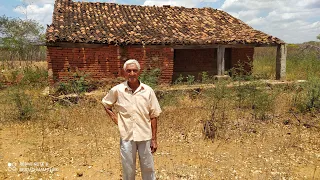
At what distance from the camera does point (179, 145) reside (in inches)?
204

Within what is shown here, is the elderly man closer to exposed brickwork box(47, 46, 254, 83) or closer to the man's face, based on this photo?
the man's face

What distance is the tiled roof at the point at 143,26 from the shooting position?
9.20 metres

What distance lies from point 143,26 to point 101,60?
8.43 ft

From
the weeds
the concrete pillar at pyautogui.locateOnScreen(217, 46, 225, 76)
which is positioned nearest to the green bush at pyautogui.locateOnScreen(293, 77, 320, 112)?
the concrete pillar at pyautogui.locateOnScreen(217, 46, 225, 76)

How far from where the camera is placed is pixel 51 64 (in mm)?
8727

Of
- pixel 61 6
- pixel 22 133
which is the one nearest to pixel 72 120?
pixel 22 133

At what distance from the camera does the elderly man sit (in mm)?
2875

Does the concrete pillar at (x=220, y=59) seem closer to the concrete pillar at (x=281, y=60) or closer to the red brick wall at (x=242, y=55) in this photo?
the red brick wall at (x=242, y=55)

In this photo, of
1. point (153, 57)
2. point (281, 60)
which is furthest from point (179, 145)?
point (281, 60)

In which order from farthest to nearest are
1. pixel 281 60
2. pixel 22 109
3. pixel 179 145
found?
pixel 281 60 → pixel 22 109 → pixel 179 145

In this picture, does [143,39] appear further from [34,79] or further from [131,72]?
[131,72]

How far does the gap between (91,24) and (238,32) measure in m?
6.29

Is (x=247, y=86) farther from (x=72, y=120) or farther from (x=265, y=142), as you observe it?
(x=72, y=120)

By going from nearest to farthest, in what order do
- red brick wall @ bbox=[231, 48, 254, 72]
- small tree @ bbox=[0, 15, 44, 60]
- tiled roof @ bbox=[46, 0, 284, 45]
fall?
1. tiled roof @ bbox=[46, 0, 284, 45]
2. red brick wall @ bbox=[231, 48, 254, 72]
3. small tree @ bbox=[0, 15, 44, 60]
